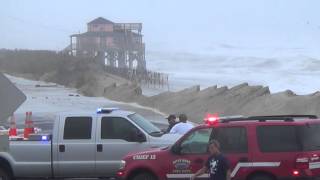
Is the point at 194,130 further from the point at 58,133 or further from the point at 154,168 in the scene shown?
the point at 58,133

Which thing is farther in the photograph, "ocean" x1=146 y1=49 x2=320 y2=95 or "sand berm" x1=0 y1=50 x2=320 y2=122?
"ocean" x1=146 y1=49 x2=320 y2=95

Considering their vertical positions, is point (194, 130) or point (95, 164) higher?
point (194, 130)

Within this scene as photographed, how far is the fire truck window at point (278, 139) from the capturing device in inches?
421

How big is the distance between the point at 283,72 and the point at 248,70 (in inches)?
386

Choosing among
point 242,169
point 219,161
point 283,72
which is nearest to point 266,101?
point 242,169

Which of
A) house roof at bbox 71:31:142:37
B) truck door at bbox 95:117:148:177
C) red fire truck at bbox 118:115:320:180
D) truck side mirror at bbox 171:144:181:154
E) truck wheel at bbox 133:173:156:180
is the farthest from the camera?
house roof at bbox 71:31:142:37

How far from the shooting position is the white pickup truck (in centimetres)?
1345

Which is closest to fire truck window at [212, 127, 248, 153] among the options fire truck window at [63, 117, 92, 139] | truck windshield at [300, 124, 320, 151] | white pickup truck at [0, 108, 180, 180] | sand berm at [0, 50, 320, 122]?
truck windshield at [300, 124, 320, 151]

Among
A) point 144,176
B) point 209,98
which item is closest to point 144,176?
point 144,176

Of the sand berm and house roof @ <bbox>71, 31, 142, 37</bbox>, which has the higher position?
house roof @ <bbox>71, 31, 142, 37</bbox>

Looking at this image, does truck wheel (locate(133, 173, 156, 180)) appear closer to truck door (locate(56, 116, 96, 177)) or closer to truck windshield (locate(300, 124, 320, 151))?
truck door (locate(56, 116, 96, 177))

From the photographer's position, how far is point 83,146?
44.5 feet

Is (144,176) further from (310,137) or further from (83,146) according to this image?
(310,137)

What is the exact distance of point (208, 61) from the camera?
365ft
